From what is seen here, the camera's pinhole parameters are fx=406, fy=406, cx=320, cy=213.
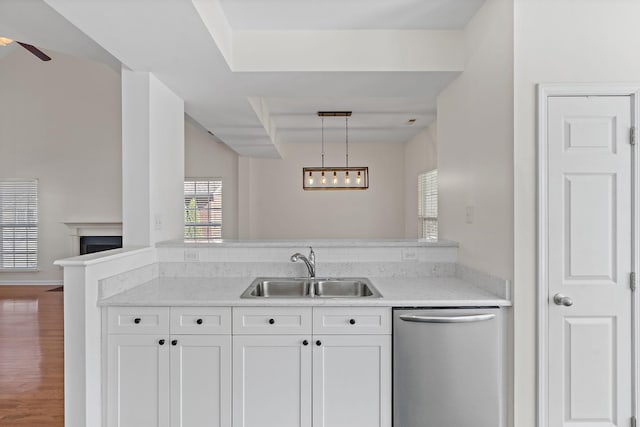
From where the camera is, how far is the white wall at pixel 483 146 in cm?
222

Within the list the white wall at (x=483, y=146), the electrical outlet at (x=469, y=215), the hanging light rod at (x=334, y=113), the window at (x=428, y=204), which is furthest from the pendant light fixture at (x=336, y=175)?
the electrical outlet at (x=469, y=215)

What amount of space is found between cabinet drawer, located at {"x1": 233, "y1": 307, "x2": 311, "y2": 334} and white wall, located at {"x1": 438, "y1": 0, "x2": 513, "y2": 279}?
1.15m

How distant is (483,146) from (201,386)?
7.10ft

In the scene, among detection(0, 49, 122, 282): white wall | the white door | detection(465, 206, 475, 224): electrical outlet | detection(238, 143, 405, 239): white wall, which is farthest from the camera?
detection(238, 143, 405, 239): white wall

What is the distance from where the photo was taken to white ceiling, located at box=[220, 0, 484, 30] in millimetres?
2521

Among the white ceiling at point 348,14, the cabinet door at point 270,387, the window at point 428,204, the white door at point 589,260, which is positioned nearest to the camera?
the white door at point 589,260

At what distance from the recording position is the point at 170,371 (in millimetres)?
2215

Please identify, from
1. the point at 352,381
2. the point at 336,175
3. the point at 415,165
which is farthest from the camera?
the point at 415,165

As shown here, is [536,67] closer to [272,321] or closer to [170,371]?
[272,321]

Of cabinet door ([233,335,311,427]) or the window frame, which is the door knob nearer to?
cabinet door ([233,335,311,427])

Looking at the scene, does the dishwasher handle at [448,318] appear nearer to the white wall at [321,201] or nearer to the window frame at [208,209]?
the white wall at [321,201]

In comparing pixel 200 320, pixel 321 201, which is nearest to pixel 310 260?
pixel 200 320

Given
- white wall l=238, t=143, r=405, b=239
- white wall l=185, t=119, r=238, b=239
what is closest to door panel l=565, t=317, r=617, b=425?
white wall l=238, t=143, r=405, b=239

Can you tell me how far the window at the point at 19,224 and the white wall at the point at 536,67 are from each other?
311 inches
